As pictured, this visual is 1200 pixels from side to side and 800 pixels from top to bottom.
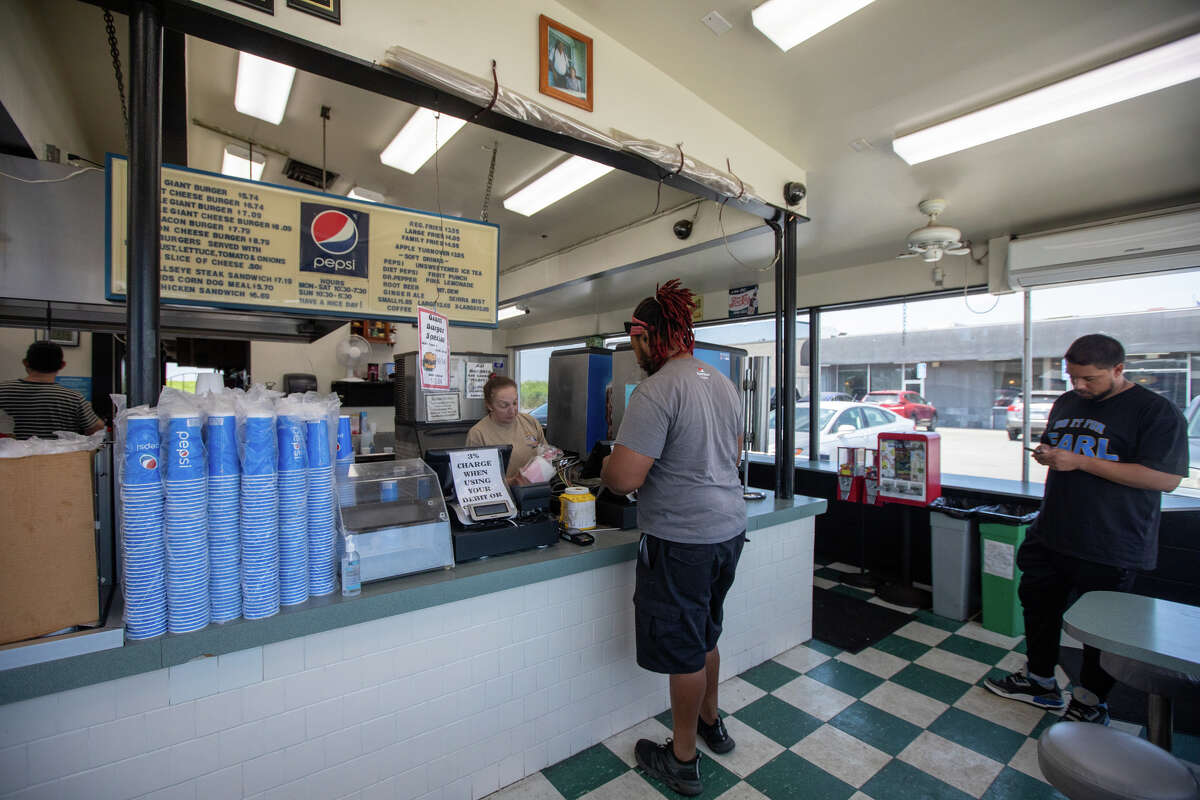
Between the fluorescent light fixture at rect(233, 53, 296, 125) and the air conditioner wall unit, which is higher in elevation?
the fluorescent light fixture at rect(233, 53, 296, 125)

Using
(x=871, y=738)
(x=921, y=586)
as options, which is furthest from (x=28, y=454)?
(x=921, y=586)

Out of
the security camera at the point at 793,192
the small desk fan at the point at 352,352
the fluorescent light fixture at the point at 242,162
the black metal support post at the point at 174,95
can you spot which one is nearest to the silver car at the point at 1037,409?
the security camera at the point at 793,192

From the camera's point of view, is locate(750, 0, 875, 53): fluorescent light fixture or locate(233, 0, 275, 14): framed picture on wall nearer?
locate(233, 0, 275, 14): framed picture on wall

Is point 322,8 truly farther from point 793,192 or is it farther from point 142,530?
point 793,192

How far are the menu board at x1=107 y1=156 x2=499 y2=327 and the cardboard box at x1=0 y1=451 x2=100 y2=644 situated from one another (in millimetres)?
986

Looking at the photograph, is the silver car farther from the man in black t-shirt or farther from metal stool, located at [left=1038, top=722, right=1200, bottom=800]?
metal stool, located at [left=1038, top=722, right=1200, bottom=800]

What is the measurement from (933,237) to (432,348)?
3515 millimetres

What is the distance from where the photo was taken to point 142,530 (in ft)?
4.13

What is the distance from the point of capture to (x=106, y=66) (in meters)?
2.57

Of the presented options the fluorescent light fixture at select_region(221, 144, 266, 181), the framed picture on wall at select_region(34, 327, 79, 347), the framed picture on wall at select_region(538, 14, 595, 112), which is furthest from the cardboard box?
the framed picture on wall at select_region(34, 327, 79, 347)

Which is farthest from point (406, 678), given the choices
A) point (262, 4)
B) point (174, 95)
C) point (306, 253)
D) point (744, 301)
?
point (744, 301)

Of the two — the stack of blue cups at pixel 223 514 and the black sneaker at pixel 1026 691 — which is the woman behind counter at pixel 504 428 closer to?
the stack of blue cups at pixel 223 514

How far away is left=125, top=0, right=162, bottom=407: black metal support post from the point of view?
1464 mm

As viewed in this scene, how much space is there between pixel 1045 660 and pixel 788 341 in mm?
2125
